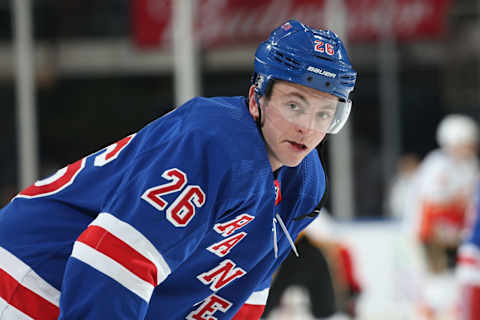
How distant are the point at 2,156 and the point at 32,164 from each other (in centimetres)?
30

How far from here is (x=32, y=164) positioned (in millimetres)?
6328

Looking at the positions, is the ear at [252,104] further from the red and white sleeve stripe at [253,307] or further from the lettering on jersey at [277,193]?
the red and white sleeve stripe at [253,307]

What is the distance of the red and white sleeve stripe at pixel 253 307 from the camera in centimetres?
180

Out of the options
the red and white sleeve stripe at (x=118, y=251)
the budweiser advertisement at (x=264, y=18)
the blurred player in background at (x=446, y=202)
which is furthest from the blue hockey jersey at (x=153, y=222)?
the budweiser advertisement at (x=264, y=18)

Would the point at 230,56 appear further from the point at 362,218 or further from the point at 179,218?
the point at 179,218

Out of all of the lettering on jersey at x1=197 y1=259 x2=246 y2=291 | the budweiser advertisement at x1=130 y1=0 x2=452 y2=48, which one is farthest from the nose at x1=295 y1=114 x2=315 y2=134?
the budweiser advertisement at x1=130 y1=0 x2=452 y2=48

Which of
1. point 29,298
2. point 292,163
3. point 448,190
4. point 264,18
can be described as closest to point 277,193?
point 292,163

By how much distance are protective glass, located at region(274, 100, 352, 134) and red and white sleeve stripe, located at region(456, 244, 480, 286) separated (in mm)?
1829

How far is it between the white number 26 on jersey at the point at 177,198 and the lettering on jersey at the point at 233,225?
0.35 feet

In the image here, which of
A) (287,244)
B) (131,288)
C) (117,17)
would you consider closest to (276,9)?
(117,17)

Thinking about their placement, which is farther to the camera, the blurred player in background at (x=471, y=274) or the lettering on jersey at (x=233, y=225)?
the blurred player in background at (x=471, y=274)

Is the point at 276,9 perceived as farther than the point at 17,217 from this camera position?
Yes

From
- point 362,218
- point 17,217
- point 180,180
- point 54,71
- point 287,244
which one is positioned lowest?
point 362,218

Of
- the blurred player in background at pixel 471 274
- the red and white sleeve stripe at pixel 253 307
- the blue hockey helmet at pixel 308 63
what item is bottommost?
the blurred player in background at pixel 471 274
